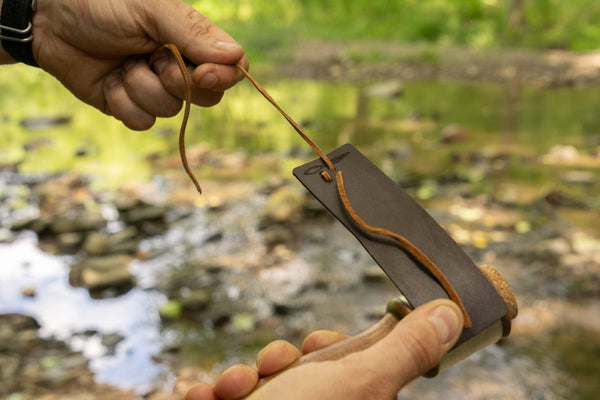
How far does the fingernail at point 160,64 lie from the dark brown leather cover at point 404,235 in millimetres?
695

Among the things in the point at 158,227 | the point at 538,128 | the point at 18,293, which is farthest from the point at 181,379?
the point at 538,128

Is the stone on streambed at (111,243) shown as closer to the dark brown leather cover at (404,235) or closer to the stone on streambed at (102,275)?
the stone on streambed at (102,275)

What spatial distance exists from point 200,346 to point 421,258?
1.58 metres

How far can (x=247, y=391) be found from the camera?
3.72 feet

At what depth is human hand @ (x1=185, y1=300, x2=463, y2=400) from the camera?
39.3 inches

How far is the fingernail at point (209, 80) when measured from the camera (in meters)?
1.45

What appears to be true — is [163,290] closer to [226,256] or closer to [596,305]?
[226,256]

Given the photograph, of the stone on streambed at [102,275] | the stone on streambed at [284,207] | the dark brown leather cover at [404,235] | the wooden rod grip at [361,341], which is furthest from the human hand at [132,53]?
the stone on streambed at [284,207]

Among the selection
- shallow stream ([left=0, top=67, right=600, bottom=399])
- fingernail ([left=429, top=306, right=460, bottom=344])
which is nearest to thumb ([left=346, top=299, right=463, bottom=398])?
fingernail ([left=429, top=306, right=460, bottom=344])

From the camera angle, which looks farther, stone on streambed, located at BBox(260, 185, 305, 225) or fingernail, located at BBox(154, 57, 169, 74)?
stone on streambed, located at BBox(260, 185, 305, 225)

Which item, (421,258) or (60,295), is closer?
(421,258)

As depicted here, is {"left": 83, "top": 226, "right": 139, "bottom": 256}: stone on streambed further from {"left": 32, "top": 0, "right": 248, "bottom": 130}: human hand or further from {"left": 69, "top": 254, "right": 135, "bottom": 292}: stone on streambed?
{"left": 32, "top": 0, "right": 248, "bottom": 130}: human hand

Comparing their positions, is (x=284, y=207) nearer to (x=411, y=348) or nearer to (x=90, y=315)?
(x=90, y=315)

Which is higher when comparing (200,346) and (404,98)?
(200,346)
